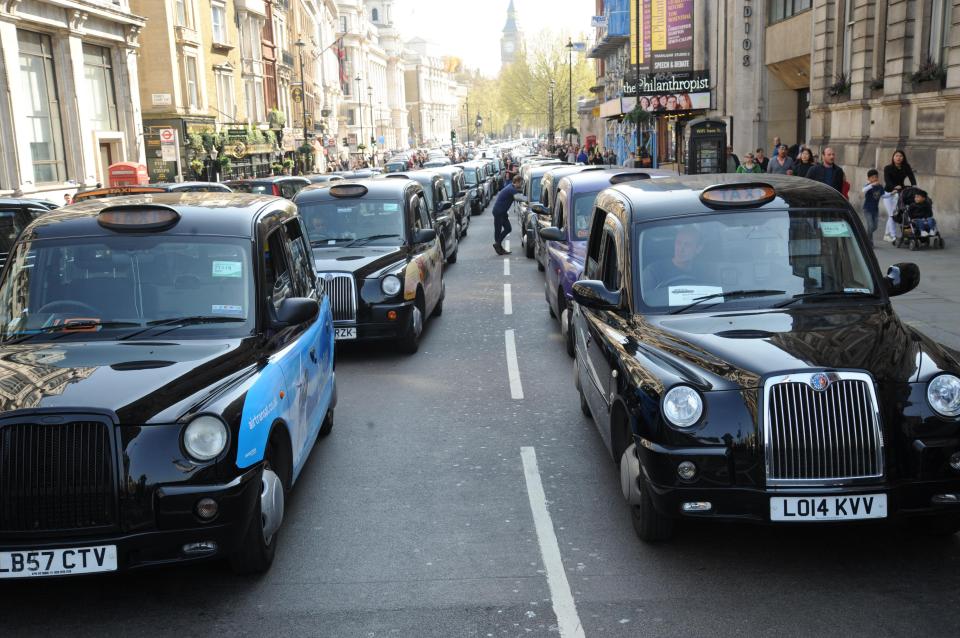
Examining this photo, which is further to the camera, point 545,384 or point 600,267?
point 545,384

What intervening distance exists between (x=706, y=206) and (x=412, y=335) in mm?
5332

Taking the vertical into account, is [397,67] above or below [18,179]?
above

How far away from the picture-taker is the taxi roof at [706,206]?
→ 248 inches

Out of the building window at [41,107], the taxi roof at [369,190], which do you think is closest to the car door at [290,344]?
the taxi roof at [369,190]

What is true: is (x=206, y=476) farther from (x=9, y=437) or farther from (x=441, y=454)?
(x=441, y=454)

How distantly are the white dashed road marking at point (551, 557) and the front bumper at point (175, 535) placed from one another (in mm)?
1581

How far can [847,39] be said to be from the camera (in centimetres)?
2661

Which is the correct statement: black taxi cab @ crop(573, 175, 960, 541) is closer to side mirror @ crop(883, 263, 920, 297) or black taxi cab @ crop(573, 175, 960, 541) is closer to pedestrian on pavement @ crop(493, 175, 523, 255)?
side mirror @ crop(883, 263, 920, 297)

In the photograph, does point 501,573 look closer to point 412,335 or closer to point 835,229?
point 835,229

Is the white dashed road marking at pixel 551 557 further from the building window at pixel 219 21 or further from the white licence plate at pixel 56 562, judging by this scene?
the building window at pixel 219 21

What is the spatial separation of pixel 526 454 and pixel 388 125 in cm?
15384

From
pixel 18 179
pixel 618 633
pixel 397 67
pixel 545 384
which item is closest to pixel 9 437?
pixel 618 633

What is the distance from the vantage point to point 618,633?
4320 mm

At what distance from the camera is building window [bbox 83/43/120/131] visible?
37406 millimetres
